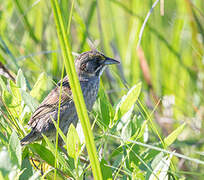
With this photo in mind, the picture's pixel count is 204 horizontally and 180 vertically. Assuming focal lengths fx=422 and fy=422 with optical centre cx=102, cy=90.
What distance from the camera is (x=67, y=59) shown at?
1.62m

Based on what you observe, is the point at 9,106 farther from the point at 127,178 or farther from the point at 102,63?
the point at 102,63

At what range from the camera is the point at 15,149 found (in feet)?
6.03

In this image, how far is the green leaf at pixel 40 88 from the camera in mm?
2606

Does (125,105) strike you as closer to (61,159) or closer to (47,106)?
(61,159)

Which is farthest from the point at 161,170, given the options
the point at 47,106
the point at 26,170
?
the point at 47,106

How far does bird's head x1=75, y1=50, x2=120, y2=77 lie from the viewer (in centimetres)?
352

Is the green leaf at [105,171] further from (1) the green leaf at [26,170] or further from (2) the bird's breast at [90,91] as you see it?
(2) the bird's breast at [90,91]

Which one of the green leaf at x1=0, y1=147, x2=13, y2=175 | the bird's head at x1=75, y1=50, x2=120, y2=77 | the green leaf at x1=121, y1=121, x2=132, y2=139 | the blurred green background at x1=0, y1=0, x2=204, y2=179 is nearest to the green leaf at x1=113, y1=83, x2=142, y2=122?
the green leaf at x1=121, y1=121, x2=132, y2=139

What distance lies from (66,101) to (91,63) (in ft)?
1.49

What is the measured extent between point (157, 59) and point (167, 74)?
33 cm

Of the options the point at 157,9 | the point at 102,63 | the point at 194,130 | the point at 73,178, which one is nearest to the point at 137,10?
the point at 157,9

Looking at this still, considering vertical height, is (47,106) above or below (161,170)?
above

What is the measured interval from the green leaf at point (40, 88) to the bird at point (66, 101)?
54 mm

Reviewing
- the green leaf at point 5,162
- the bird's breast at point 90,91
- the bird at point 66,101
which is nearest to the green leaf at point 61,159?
the green leaf at point 5,162
